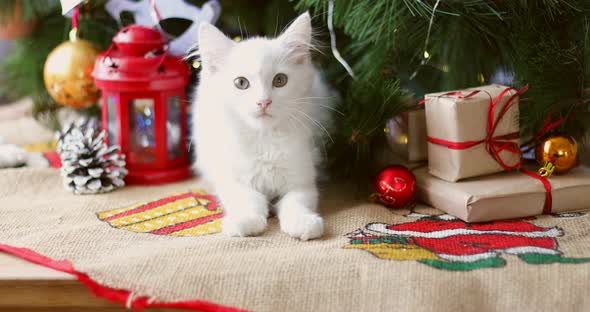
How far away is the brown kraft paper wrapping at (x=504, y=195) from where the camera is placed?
1049 mm

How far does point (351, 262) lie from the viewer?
914mm

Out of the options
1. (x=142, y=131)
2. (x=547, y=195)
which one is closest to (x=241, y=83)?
(x=142, y=131)

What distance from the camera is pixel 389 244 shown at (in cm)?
98

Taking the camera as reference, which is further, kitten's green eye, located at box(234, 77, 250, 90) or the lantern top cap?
the lantern top cap

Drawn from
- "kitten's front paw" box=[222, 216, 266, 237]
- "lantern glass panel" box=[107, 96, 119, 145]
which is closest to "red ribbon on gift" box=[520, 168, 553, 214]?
"kitten's front paw" box=[222, 216, 266, 237]

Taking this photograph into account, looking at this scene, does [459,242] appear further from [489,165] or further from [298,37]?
[298,37]

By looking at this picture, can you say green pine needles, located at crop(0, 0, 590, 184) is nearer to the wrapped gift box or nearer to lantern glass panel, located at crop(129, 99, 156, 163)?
the wrapped gift box

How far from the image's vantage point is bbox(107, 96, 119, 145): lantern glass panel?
4.36 ft

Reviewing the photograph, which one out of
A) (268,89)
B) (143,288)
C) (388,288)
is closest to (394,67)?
(268,89)

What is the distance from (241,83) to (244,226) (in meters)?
0.27

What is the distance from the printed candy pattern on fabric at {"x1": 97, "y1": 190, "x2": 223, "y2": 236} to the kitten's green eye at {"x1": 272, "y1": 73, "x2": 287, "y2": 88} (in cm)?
28

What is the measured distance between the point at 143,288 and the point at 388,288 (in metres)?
0.37

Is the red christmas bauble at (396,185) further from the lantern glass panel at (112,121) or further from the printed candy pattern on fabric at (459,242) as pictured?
the lantern glass panel at (112,121)

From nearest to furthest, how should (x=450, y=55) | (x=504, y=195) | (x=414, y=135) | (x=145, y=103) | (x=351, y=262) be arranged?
1. (x=351, y=262)
2. (x=504, y=195)
3. (x=414, y=135)
4. (x=145, y=103)
5. (x=450, y=55)
